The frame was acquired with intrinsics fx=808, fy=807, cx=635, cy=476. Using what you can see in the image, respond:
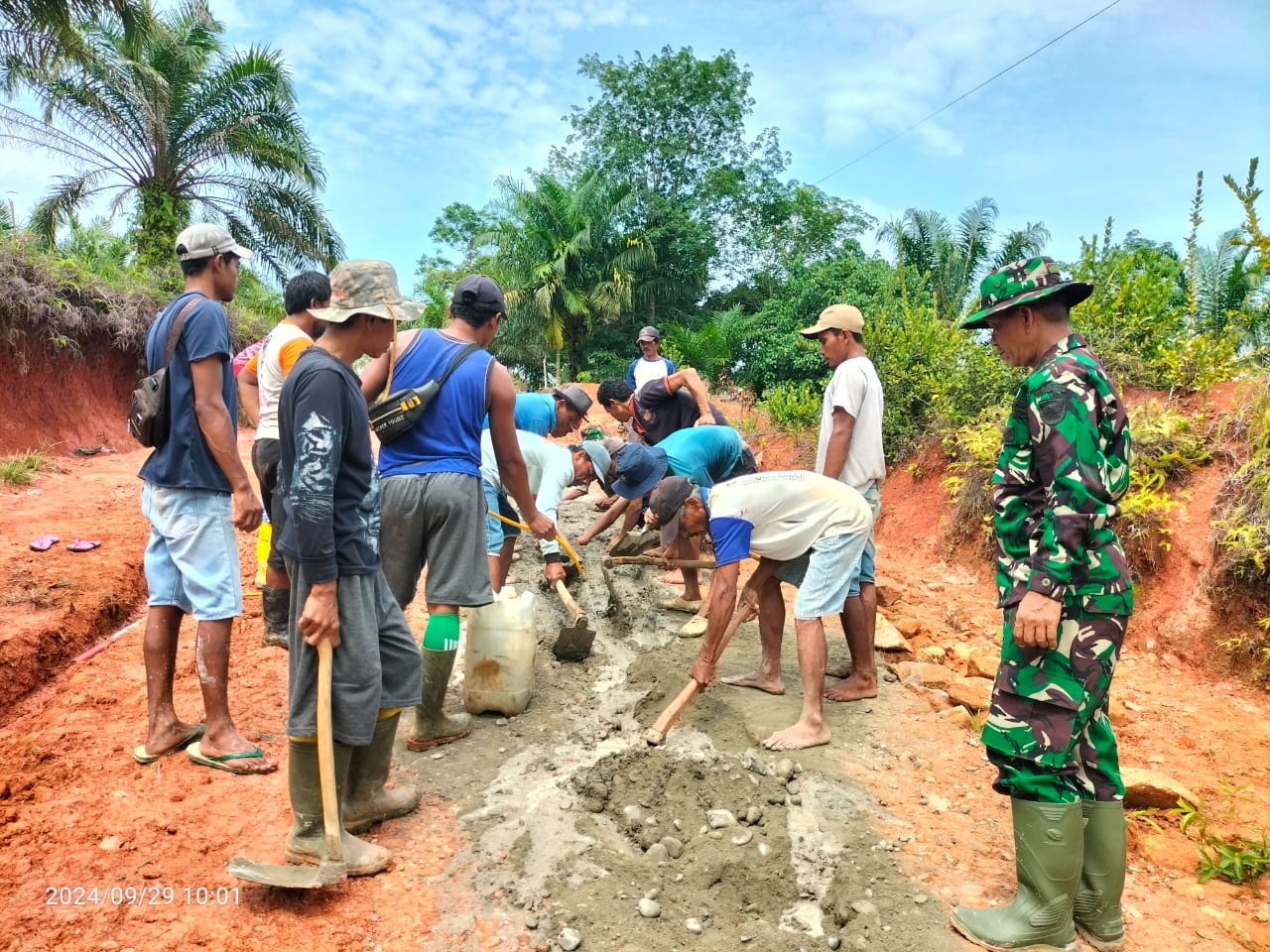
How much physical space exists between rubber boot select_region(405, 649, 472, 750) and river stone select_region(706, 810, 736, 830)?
120 cm

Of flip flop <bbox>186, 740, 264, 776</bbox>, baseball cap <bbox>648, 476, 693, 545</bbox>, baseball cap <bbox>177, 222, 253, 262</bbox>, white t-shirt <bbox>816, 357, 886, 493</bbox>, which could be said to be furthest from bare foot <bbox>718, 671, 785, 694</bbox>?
baseball cap <bbox>177, 222, 253, 262</bbox>

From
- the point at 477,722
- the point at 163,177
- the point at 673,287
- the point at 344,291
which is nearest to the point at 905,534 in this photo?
the point at 477,722

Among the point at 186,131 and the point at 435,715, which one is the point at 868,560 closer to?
the point at 435,715

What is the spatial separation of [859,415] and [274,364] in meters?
2.84

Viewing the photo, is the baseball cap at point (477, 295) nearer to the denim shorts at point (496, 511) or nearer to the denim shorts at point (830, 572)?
the denim shorts at point (496, 511)

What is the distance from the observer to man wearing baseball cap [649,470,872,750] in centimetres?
358

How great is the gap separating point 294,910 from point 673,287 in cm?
2145

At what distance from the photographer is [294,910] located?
2.39 m

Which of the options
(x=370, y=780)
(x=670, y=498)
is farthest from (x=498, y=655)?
(x=670, y=498)

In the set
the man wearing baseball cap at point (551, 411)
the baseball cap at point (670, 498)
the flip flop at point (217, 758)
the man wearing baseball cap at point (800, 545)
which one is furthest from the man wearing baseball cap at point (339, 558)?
the man wearing baseball cap at point (551, 411)

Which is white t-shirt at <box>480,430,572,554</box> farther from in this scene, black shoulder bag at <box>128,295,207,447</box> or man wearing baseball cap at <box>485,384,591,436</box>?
black shoulder bag at <box>128,295,207,447</box>

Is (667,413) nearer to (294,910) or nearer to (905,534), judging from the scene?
(905,534)

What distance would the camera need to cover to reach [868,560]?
4145 millimetres
